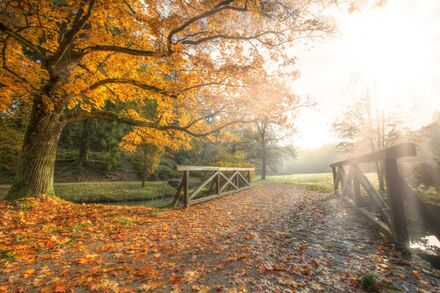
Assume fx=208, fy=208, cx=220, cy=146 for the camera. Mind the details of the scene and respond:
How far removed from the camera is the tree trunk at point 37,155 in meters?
6.59

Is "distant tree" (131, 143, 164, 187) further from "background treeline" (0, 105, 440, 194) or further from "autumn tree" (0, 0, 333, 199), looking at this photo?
"autumn tree" (0, 0, 333, 199)

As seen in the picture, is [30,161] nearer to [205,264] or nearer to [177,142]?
[177,142]

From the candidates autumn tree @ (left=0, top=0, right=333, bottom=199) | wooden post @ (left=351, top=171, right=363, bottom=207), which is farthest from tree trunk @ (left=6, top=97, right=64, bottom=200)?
wooden post @ (left=351, top=171, right=363, bottom=207)

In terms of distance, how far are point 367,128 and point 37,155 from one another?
60.8ft

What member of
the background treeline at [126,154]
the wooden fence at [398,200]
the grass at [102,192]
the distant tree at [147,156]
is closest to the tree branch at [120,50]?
the background treeline at [126,154]

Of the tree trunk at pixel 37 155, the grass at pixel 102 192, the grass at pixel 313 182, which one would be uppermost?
the tree trunk at pixel 37 155

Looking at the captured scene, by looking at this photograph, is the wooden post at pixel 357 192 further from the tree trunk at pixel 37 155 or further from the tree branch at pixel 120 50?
A: the tree trunk at pixel 37 155

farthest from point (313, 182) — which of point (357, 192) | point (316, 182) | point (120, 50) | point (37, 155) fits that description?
point (37, 155)

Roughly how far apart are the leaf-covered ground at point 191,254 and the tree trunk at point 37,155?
2.40 feet

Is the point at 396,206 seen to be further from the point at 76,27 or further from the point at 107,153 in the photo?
the point at 107,153

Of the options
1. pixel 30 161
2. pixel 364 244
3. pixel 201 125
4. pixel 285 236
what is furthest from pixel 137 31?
pixel 364 244

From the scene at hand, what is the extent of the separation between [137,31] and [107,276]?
7.38 m

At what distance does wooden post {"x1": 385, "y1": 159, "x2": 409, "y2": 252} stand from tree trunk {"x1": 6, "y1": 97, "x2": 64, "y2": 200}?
9252 mm

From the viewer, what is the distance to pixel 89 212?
6.11 metres
